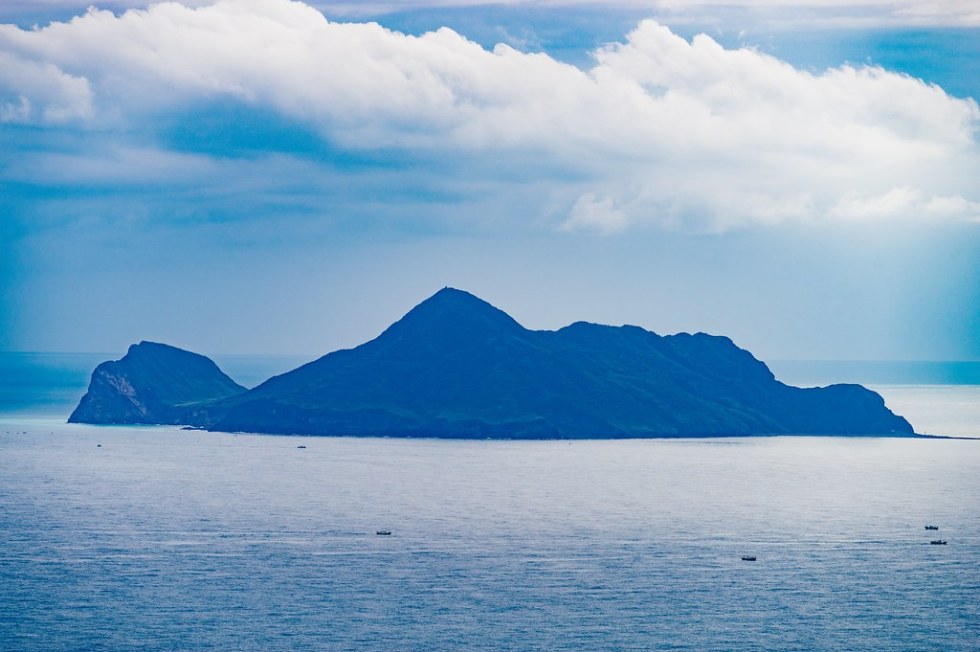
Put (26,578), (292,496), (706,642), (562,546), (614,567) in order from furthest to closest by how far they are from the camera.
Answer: (292,496)
(562,546)
(614,567)
(26,578)
(706,642)

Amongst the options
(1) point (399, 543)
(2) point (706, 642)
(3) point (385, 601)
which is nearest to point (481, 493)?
(1) point (399, 543)

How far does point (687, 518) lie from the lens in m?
170

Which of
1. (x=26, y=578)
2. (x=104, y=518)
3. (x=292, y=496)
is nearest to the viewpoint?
(x=26, y=578)

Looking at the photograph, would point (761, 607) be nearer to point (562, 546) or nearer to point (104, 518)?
point (562, 546)

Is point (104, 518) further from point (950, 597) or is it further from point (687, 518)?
point (950, 597)

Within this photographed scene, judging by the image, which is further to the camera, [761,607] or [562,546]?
[562,546]

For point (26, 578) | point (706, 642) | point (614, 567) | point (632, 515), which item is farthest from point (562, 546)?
point (26, 578)

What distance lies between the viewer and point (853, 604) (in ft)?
371

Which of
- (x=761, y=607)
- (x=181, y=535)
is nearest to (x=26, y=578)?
(x=181, y=535)

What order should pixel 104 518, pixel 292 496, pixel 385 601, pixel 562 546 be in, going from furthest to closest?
1. pixel 292 496
2. pixel 104 518
3. pixel 562 546
4. pixel 385 601

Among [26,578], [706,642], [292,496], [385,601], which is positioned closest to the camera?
[706,642]

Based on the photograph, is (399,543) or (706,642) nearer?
(706,642)

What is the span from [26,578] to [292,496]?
7319 cm

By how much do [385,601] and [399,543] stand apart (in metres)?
32.5
